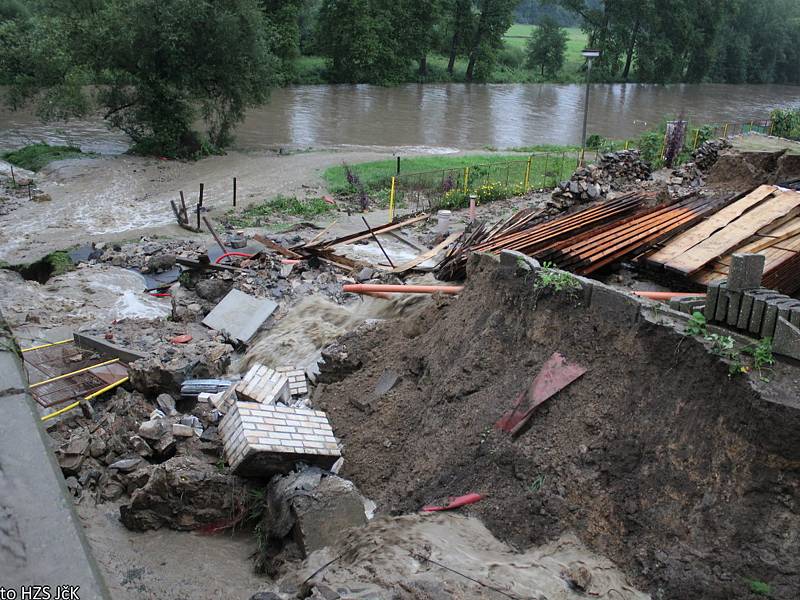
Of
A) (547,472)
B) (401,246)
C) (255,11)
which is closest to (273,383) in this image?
(547,472)

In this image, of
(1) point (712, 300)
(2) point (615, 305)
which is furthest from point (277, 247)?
(1) point (712, 300)

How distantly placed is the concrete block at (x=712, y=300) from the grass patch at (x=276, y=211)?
45.1 feet

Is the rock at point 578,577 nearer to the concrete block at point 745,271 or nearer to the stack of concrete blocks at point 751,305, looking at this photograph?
the stack of concrete blocks at point 751,305

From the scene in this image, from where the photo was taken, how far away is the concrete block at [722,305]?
20.6 ft

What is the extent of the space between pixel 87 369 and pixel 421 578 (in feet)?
19.8

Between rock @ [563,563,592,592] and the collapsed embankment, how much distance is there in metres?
0.40

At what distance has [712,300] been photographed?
6340mm

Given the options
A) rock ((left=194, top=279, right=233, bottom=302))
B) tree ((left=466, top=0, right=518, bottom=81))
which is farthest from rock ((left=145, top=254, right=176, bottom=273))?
tree ((left=466, top=0, right=518, bottom=81))

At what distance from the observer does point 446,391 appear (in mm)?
7793

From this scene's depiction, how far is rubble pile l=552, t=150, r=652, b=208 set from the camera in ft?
46.7

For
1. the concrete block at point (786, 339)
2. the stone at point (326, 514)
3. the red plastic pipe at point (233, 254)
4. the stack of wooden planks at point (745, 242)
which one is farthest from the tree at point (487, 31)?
the concrete block at point (786, 339)

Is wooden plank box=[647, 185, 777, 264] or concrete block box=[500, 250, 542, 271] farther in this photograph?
wooden plank box=[647, 185, 777, 264]

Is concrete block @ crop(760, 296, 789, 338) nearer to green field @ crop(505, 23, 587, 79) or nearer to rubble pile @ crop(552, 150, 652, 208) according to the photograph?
rubble pile @ crop(552, 150, 652, 208)

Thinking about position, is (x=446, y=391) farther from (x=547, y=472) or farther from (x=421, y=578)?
(x=421, y=578)
